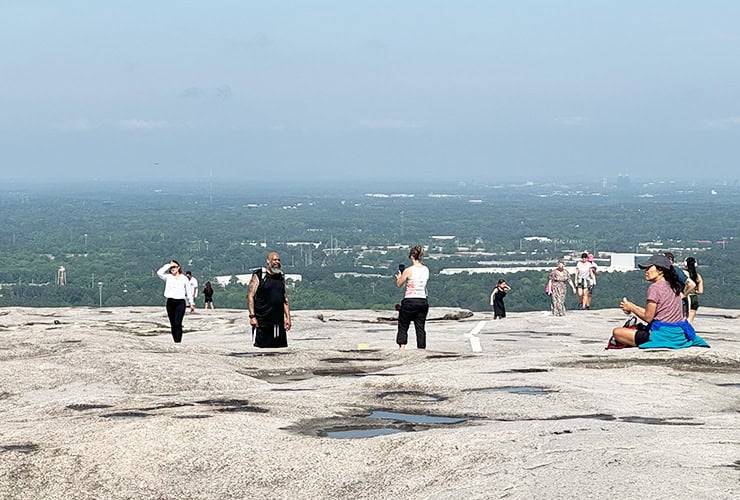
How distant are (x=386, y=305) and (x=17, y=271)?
2740 inches

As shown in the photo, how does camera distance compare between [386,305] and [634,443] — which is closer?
[634,443]

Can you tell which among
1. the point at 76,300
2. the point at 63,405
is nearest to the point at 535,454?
the point at 63,405

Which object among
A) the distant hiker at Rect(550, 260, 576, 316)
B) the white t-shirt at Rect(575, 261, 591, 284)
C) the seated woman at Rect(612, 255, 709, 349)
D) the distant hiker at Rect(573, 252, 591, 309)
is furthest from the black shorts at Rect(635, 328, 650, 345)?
the white t-shirt at Rect(575, 261, 591, 284)

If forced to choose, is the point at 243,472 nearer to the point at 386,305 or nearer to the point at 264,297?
the point at 264,297

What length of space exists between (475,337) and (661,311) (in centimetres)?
979

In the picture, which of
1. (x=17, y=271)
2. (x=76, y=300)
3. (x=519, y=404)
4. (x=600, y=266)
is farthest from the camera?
(x=17, y=271)

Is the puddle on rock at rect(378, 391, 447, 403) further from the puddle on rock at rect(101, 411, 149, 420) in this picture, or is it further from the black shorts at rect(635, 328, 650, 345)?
the black shorts at rect(635, 328, 650, 345)

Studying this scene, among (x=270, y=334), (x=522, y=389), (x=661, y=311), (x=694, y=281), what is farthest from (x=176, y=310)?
(x=522, y=389)

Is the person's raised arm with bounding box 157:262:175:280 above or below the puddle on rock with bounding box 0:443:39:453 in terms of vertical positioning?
above

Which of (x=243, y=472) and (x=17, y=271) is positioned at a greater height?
(x=243, y=472)

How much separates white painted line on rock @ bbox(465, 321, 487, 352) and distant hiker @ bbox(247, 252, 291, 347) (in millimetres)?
4451

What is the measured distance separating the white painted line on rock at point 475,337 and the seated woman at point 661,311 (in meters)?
6.00

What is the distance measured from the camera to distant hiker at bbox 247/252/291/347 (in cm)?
2047

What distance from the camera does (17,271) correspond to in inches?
5861
